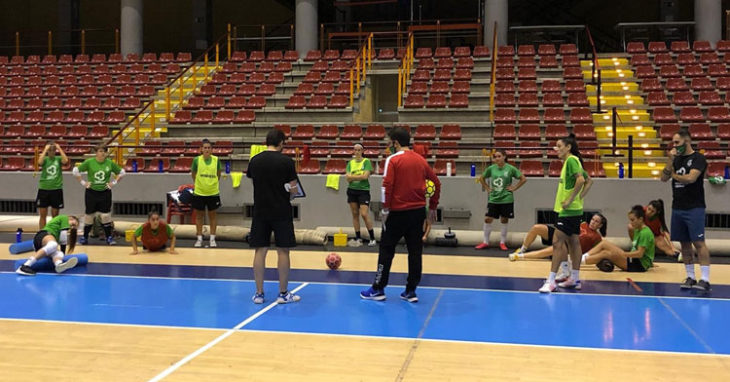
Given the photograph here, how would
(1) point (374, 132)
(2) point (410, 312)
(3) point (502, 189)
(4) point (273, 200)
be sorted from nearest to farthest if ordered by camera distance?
(2) point (410, 312) → (4) point (273, 200) → (3) point (502, 189) → (1) point (374, 132)

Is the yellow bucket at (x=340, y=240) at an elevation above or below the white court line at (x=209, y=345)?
above

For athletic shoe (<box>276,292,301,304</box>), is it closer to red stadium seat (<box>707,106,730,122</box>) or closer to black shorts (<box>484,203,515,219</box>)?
black shorts (<box>484,203,515,219</box>)

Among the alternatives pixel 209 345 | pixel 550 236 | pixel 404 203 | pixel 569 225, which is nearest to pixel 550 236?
pixel 550 236

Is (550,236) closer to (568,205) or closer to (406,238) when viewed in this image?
(568,205)

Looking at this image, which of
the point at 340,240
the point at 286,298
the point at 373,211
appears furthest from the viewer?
the point at 373,211

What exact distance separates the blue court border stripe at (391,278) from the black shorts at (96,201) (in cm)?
216

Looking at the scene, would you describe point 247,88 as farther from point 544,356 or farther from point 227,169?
point 544,356

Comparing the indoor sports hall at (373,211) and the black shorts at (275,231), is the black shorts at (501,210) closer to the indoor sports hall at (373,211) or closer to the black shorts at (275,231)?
the indoor sports hall at (373,211)

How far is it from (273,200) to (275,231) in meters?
0.33

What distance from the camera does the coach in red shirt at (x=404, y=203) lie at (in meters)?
6.83

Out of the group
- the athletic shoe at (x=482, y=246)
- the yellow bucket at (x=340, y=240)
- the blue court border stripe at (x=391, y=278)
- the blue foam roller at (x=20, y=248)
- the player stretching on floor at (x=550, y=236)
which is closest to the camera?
the blue court border stripe at (x=391, y=278)

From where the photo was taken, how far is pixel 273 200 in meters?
6.73

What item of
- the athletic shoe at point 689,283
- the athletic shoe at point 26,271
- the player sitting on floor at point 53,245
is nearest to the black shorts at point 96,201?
the player sitting on floor at point 53,245

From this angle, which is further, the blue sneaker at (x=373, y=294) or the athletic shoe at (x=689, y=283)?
the athletic shoe at (x=689, y=283)
